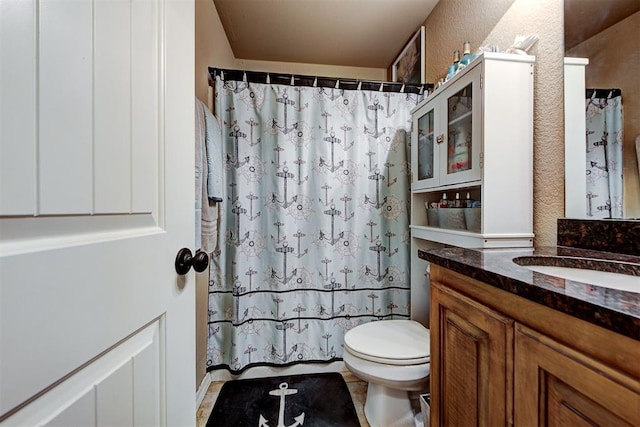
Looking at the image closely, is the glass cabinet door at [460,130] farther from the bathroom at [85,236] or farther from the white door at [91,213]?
the white door at [91,213]

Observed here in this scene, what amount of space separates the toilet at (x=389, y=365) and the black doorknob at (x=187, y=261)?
2.97 feet

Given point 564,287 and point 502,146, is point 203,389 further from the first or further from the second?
point 502,146

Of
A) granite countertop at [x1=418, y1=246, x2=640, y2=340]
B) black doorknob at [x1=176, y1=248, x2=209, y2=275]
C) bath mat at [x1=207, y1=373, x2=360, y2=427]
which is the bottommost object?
bath mat at [x1=207, y1=373, x2=360, y2=427]

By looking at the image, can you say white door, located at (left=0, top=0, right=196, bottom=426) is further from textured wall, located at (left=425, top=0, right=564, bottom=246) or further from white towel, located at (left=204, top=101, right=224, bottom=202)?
textured wall, located at (left=425, top=0, right=564, bottom=246)

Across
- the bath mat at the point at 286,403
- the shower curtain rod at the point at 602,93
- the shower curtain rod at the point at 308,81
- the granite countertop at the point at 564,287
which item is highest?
the shower curtain rod at the point at 308,81

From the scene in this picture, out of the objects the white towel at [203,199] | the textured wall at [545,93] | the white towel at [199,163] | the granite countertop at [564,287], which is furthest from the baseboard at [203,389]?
the textured wall at [545,93]

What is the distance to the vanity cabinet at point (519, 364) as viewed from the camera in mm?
421

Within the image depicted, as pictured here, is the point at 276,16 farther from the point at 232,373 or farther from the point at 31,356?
the point at 232,373

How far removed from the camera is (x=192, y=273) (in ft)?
2.32

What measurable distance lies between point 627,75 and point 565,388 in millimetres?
967

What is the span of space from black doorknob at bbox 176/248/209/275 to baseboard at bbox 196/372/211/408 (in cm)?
127

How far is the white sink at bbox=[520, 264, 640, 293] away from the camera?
69cm

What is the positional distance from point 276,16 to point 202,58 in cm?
68

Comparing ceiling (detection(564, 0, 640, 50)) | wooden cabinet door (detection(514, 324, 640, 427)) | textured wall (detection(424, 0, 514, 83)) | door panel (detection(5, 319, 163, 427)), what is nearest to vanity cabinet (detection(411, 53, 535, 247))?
ceiling (detection(564, 0, 640, 50))
